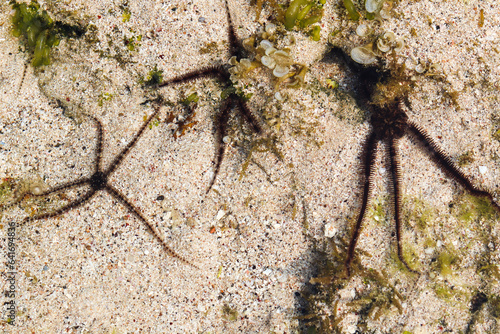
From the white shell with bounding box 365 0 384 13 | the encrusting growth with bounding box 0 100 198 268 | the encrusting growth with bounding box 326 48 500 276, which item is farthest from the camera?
the encrusting growth with bounding box 0 100 198 268

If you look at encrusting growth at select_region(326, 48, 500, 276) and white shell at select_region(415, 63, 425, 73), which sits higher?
white shell at select_region(415, 63, 425, 73)

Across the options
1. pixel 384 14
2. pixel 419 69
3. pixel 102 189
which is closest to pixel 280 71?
pixel 384 14

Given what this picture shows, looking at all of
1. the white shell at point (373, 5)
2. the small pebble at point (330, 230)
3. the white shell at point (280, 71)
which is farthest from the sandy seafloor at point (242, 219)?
the white shell at point (373, 5)

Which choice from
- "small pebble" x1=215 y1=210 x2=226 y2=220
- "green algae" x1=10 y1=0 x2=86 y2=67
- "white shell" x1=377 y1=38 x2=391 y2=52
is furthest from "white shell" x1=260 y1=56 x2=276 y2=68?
"green algae" x1=10 y1=0 x2=86 y2=67

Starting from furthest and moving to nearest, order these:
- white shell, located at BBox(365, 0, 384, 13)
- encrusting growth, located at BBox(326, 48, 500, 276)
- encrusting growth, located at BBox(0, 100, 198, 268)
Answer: encrusting growth, located at BBox(0, 100, 198, 268)
encrusting growth, located at BBox(326, 48, 500, 276)
white shell, located at BBox(365, 0, 384, 13)

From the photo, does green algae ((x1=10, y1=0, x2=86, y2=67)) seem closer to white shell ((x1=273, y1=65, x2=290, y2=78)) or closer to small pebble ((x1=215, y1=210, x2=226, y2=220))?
white shell ((x1=273, y1=65, x2=290, y2=78))

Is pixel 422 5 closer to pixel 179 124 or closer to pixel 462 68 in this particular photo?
pixel 462 68
